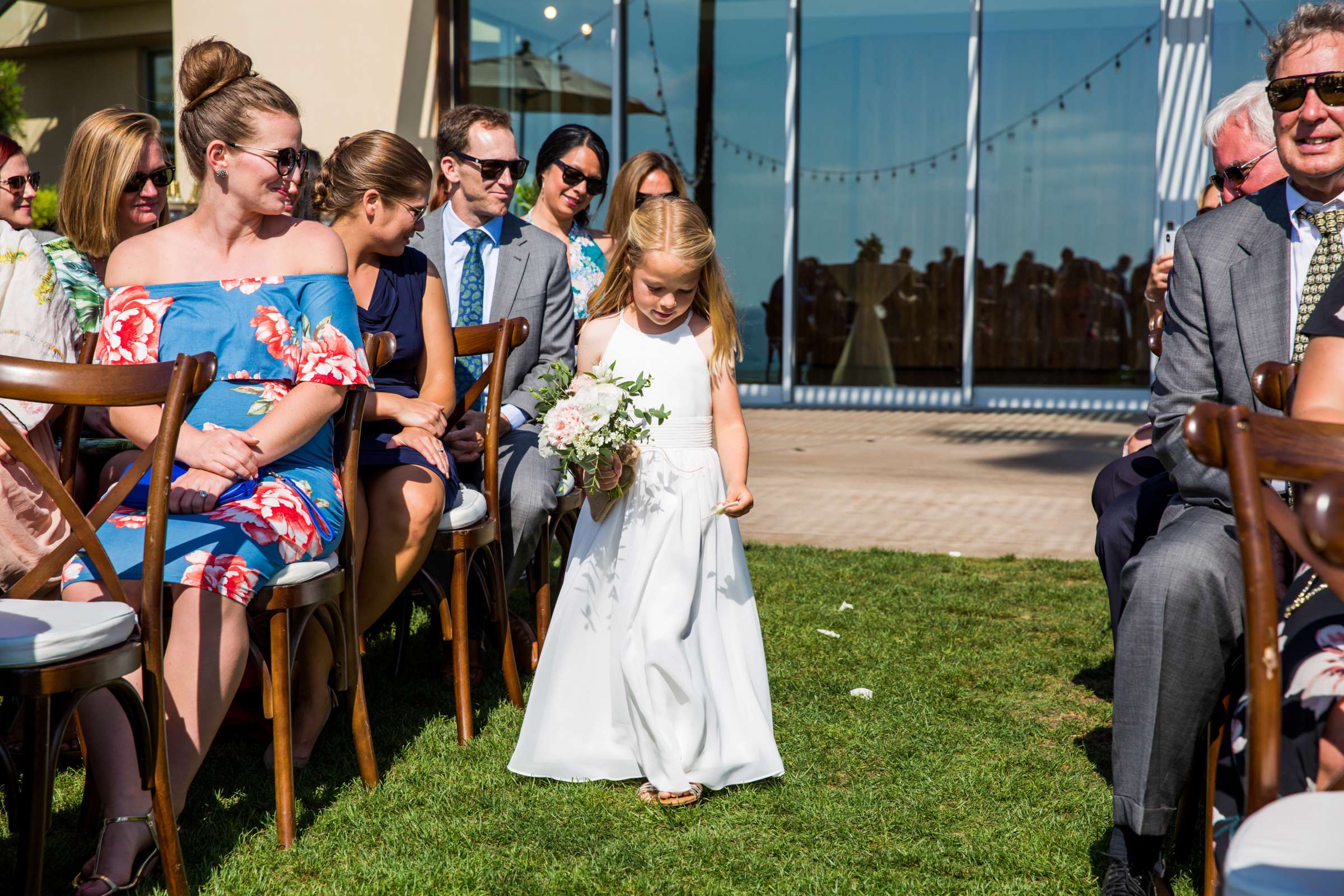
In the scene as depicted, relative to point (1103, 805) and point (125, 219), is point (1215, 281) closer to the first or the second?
point (1103, 805)

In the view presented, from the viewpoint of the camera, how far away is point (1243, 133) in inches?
141

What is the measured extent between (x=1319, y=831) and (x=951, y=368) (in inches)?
491

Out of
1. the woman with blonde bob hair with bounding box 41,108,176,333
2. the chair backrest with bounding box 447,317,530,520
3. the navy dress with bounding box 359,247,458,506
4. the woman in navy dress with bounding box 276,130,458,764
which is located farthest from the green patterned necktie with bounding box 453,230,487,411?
the woman with blonde bob hair with bounding box 41,108,176,333

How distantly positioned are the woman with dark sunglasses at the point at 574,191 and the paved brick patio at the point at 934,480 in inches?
78.5

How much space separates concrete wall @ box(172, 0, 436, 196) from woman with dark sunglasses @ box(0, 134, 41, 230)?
8114 mm

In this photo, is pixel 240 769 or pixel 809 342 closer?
pixel 240 769

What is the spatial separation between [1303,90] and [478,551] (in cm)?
267

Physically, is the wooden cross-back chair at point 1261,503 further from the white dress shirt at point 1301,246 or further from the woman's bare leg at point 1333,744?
the white dress shirt at point 1301,246

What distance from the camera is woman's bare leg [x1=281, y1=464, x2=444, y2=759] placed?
3299 mm

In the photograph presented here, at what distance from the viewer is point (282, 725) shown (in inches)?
110

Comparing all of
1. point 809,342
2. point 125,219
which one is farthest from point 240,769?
point 809,342

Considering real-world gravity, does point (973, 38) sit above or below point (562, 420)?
above

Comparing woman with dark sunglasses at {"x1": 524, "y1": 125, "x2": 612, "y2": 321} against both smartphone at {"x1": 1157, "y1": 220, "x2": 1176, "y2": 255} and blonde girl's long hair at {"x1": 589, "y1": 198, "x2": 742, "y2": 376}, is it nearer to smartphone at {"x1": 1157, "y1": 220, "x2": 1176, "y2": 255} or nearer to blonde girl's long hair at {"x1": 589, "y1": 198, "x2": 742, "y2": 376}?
blonde girl's long hair at {"x1": 589, "y1": 198, "x2": 742, "y2": 376}

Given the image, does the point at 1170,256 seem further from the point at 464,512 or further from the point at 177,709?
the point at 177,709
